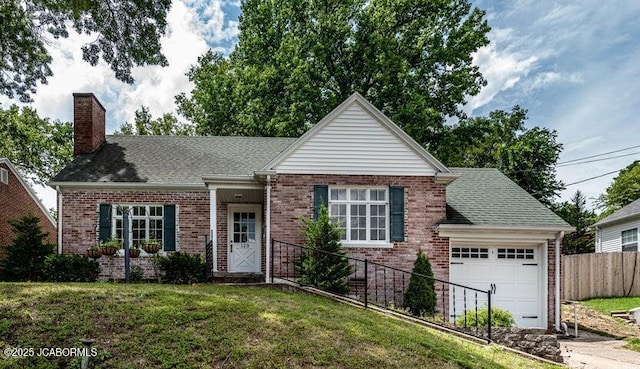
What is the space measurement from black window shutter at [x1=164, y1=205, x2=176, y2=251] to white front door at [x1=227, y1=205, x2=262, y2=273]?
1.53 meters

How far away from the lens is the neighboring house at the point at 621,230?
19547 mm

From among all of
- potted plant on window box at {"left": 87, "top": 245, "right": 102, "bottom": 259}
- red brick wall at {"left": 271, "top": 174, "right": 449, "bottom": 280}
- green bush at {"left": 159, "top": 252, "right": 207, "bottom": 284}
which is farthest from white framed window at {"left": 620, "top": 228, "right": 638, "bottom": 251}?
potted plant on window box at {"left": 87, "top": 245, "right": 102, "bottom": 259}

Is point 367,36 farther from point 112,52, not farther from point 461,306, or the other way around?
point 461,306

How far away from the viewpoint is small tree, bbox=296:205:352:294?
9.73 m

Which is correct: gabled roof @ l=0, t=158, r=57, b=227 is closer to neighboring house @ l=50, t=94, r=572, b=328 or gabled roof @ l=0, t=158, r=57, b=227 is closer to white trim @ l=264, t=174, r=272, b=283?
neighboring house @ l=50, t=94, r=572, b=328

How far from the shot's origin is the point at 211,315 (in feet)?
20.5

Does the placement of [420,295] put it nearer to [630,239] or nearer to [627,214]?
[627,214]

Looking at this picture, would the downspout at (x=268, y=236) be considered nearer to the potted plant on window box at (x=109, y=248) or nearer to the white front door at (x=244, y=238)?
the white front door at (x=244, y=238)

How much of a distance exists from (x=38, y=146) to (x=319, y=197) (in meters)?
23.6

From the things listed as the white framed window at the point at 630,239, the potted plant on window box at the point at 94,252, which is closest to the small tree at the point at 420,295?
the potted plant on window box at the point at 94,252

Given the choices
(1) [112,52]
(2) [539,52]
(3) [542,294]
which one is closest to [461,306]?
(3) [542,294]

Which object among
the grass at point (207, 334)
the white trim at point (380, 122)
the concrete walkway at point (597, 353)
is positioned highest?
the white trim at point (380, 122)

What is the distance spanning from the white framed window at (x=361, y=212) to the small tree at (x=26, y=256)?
23.8 ft

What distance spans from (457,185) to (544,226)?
307 centimetres
